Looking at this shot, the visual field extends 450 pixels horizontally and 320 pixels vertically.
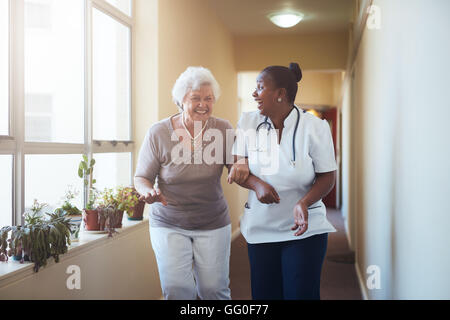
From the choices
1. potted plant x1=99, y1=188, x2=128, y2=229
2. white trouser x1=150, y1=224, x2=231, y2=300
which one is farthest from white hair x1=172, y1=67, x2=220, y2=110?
potted plant x1=99, y1=188, x2=128, y2=229

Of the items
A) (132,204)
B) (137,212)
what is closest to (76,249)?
(132,204)

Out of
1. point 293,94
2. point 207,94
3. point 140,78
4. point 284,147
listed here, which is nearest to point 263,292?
point 284,147

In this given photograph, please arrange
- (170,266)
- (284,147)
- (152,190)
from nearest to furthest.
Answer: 1. (284,147)
2. (152,190)
3. (170,266)

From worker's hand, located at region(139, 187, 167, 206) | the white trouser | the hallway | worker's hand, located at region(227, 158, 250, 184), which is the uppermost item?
worker's hand, located at region(227, 158, 250, 184)

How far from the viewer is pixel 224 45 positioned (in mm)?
5910

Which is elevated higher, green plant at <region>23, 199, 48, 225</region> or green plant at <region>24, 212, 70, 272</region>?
green plant at <region>23, 199, 48, 225</region>

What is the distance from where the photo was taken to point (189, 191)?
2174 millimetres

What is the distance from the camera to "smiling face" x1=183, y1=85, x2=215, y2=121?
215cm

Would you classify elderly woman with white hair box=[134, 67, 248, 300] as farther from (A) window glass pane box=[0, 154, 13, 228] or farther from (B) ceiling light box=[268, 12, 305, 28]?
(B) ceiling light box=[268, 12, 305, 28]

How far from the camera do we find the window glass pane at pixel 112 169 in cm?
307

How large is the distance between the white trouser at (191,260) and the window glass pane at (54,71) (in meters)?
0.88

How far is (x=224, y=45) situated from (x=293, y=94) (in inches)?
171

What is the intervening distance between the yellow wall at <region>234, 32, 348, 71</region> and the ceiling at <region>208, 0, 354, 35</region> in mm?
162
